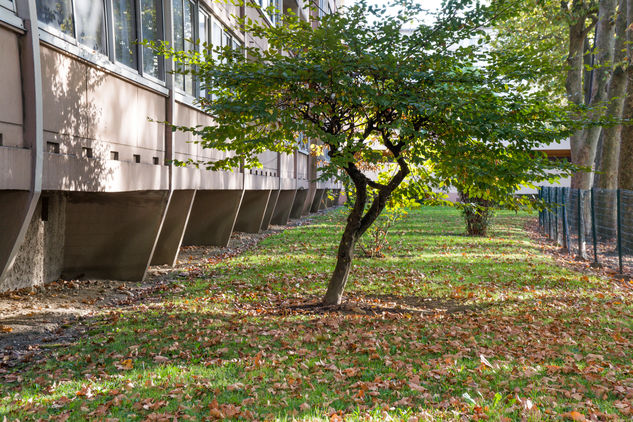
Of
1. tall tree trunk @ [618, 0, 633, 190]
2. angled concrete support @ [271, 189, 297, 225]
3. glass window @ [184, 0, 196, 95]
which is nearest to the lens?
glass window @ [184, 0, 196, 95]

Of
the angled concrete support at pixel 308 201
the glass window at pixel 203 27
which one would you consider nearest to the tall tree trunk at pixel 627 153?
the glass window at pixel 203 27

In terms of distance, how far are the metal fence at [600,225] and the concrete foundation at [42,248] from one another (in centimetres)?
763

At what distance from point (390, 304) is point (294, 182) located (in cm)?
1734

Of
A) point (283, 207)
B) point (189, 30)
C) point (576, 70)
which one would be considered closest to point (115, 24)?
point (189, 30)

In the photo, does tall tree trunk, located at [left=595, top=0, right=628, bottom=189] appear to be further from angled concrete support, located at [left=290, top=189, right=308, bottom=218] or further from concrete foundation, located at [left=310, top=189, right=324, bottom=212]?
concrete foundation, located at [left=310, top=189, right=324, bottom=212]

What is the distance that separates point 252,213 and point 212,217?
4.68 metres

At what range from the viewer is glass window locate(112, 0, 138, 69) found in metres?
9.18

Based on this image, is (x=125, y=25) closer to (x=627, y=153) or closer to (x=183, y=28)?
(x=183, y=28)

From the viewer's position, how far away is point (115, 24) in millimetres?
9086

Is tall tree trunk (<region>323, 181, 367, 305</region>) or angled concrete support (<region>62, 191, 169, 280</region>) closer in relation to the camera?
tall tree trunk (<region>323, 181, 367, 305</region>)

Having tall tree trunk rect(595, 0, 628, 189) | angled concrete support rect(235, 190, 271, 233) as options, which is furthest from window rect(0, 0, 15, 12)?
angled concrete support rect(235, 190, 271, 233)

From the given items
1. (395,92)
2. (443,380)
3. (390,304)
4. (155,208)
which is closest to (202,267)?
(155,208)

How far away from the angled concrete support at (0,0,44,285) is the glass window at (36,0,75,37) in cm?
57

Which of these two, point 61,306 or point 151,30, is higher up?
point 151,30
